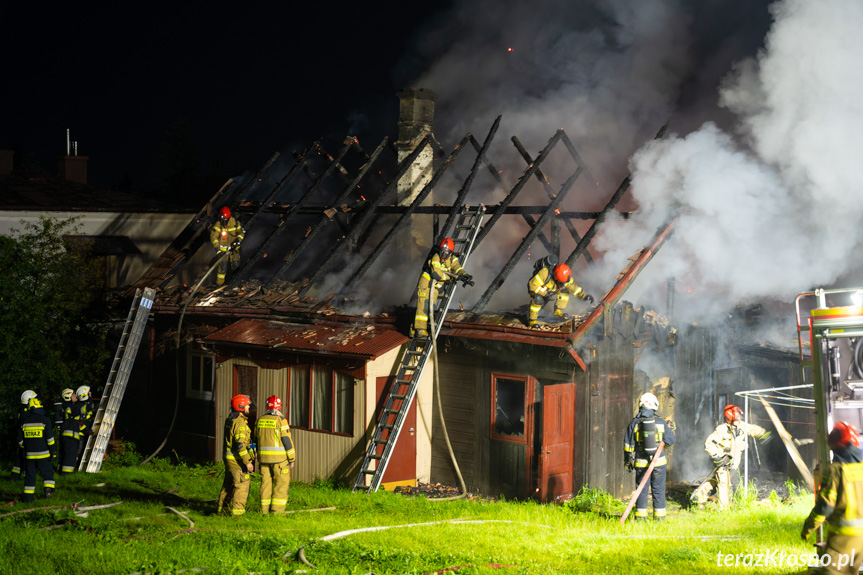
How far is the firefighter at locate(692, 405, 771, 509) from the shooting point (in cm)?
1162

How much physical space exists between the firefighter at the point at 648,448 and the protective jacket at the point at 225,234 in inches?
401

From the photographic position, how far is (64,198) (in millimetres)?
21438

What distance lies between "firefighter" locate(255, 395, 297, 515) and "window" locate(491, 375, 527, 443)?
3.78 metres

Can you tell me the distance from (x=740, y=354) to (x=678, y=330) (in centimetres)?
155

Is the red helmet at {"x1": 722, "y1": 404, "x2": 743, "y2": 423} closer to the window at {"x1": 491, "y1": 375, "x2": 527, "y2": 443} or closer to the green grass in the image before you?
the green grass

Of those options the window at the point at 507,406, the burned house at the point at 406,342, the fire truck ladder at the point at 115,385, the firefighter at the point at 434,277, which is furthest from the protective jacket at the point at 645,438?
the fire truck ladder at the point at 115,385

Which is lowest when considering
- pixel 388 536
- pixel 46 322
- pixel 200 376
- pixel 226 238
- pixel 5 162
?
pixel 388 536

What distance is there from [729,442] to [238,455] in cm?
675

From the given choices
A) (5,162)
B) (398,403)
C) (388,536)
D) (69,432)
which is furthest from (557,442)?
(5,162)

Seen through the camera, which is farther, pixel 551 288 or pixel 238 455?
pixel 551 288

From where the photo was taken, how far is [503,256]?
1839 cm

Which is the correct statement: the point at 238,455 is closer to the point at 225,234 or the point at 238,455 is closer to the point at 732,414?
the point at 732,414

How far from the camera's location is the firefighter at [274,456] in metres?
10.6

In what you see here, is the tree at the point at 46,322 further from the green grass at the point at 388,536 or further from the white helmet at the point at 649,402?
the white helmet at the point at 649,402
